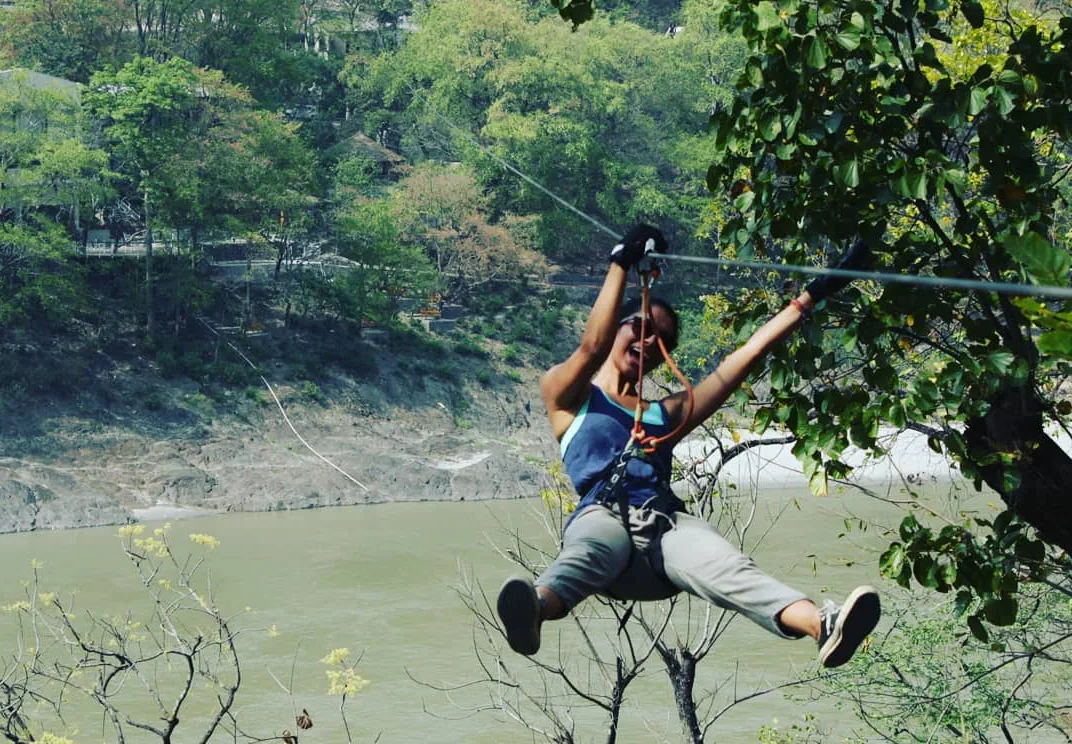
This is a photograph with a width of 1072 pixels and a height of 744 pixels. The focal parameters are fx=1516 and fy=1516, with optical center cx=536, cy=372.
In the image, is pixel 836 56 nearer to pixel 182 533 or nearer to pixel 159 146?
pixel 182 533

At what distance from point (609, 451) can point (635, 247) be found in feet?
1.76

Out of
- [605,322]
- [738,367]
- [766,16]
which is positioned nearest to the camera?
[605,322]

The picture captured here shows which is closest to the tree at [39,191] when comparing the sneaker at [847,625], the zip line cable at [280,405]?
the zip line cable at [280,405]

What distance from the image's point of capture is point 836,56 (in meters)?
4.52

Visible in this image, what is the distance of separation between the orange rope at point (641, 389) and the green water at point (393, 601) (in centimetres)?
725

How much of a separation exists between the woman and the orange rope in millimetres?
12

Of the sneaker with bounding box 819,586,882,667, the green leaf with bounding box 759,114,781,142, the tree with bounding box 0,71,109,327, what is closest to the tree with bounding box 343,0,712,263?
the tree with bounding box 0,71,109,327

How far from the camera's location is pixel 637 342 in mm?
4031

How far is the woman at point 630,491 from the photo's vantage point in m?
3.71

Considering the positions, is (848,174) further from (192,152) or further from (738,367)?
(192,152)

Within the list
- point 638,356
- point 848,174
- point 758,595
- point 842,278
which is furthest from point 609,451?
point 848,174

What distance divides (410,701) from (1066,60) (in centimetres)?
1246

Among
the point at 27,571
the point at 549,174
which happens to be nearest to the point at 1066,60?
the point at 27,571

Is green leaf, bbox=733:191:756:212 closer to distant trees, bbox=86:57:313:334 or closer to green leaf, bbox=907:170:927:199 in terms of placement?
green leaf, bbox=907:170:927:199
